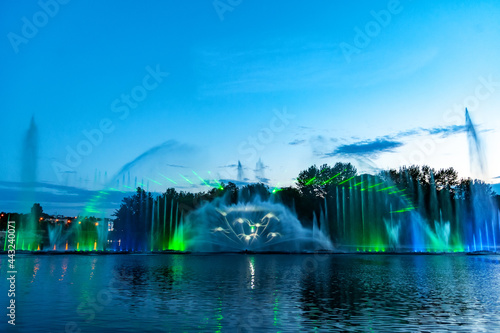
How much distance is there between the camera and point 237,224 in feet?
197

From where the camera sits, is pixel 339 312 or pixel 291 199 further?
pixel 291 199

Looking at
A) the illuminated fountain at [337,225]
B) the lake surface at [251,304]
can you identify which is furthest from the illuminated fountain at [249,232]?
the lake surface at [251,304]

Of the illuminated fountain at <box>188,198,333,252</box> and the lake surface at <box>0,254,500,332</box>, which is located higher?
A: the illuminated fountain at <box>188,198,333,252</box>

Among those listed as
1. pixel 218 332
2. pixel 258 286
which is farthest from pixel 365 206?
pixel 218 332

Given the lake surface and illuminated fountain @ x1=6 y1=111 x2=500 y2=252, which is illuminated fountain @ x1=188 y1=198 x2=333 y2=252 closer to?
illuminated fountain @ x1=6 y1=111 x2=500 y2=252

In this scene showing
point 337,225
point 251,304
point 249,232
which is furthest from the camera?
point 337,225

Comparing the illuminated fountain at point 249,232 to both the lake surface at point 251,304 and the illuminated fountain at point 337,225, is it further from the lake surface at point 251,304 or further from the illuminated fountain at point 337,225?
the lake surface at point 251,304

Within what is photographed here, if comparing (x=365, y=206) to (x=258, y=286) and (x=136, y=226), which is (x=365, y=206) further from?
(x=258, y=286)

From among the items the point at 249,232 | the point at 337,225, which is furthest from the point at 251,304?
the point at 337,225

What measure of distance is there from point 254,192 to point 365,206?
21.8m

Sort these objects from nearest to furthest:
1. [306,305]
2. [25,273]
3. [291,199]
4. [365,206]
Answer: [306,305] → [25,273] → [365,206] → [291,199]

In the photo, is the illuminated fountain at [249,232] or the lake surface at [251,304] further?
the illuminated fountain at [249,232]

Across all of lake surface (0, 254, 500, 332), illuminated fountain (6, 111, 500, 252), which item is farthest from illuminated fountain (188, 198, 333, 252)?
lake surface (0, 254, 500, 332)

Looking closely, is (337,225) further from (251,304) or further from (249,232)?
(251,304)
